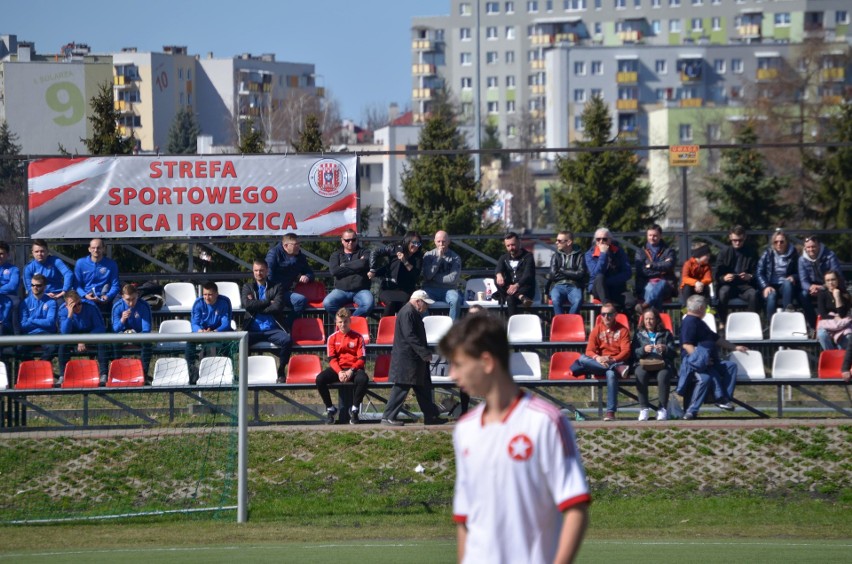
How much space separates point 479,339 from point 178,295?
1397cm

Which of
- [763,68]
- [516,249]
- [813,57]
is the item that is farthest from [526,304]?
[763,68]

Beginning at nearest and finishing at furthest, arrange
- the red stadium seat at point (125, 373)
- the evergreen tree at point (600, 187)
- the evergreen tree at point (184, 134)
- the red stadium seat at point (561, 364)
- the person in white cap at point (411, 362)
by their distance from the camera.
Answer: the red stadium seat at point (125, 373) → the person in white cap at point (411, 362) → the red stadium seat at point (561, 364) → the evergreen tree at point (600, 187) → the evergreen tree at point (184, 134)

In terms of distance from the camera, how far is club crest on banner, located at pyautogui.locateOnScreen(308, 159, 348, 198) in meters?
17.5

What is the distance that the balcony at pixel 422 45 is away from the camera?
150750mm

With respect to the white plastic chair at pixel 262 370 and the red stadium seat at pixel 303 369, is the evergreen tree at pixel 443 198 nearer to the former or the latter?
the red stadium seat at pixel 303 369

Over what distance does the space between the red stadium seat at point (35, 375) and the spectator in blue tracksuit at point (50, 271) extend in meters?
2.16

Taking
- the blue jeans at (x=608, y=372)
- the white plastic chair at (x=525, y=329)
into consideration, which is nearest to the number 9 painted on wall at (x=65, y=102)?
the white plastic chair at (x=525, y=329)

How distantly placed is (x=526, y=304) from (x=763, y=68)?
115 meters

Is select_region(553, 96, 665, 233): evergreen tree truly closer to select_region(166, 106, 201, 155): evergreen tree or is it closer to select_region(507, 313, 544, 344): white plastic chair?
select_region(507, 313, 544, 344): white plastic chair

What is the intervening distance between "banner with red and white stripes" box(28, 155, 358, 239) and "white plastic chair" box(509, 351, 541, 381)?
3423 millimetres

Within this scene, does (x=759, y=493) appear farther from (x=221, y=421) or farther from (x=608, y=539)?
(x=221, y=421)

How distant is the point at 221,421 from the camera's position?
13.3m

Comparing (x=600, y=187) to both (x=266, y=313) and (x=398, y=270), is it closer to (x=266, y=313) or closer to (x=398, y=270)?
(x=398, y=270)

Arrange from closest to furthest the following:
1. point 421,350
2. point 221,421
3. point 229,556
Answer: point 229,556 → point 221,421 → point 421,350
